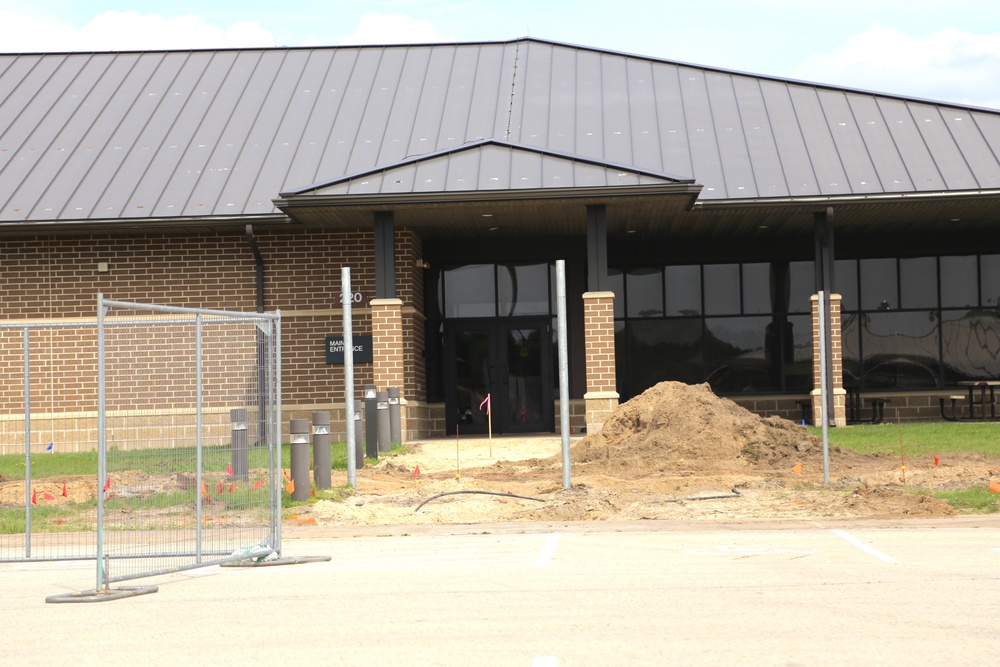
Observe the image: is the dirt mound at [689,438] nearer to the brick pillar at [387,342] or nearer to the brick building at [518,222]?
the brick building at [518,222]

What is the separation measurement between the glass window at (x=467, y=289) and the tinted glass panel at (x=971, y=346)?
10.5 m

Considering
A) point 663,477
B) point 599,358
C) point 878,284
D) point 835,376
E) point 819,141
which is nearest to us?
point 663,477

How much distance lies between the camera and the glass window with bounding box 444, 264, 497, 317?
1140 inches

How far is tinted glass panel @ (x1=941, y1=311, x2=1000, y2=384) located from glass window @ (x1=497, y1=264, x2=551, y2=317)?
923 centimetres

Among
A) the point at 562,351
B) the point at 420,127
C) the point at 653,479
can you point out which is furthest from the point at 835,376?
the point at 562,351

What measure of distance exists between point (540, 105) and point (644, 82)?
2.92m

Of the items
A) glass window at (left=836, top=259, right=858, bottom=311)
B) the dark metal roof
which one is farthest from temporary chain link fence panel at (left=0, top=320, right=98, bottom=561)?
glass window at (left=836, top=259, right=858, bottom=311)

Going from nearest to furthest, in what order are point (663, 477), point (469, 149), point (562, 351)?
point (562, 351) → point (663, 477) → point (469, 149)

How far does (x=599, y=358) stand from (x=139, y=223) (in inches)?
382

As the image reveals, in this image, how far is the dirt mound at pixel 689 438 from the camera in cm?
1891

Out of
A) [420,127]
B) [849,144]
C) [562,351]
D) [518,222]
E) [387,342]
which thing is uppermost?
[420,127]

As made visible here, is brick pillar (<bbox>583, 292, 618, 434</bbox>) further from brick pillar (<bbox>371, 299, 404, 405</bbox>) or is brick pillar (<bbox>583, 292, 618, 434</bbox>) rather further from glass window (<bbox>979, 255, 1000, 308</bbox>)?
glass window (<bbox>979, 255, 1000, 308</bbox>)

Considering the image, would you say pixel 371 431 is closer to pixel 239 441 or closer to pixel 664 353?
pixel 239 441

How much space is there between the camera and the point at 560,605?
323 inches
